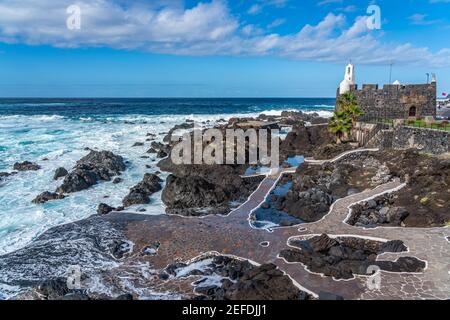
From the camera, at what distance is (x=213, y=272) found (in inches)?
514

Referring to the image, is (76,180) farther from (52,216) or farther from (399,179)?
(399,179)

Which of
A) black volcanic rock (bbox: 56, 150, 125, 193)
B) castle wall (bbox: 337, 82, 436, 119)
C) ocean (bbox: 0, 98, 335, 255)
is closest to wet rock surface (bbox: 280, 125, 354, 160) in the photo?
castle wall (bbox: 337, 82, 436, 119)

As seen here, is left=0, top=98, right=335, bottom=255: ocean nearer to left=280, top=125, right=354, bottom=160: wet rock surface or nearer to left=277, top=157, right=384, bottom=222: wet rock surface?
left=277, top=157, right=384, bottom=222: wet rock surface

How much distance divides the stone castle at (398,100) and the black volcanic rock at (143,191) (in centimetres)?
2141

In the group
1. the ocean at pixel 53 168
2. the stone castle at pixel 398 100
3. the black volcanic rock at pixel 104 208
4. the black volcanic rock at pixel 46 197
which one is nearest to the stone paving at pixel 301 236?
the black volcanic rock at pixel 104 208

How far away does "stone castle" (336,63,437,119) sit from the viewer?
1265 inches

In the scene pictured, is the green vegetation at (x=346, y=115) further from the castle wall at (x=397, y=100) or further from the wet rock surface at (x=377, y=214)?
the wet rock surface at (x=377, y=214)

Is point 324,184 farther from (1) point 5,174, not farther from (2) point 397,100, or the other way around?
(1) point 5,174

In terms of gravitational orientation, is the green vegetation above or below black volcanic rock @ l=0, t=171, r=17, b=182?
above

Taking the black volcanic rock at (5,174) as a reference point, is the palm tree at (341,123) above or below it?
above

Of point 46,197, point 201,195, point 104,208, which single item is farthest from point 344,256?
point 46,197

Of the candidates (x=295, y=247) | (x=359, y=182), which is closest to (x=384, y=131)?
(x=359, y=182)

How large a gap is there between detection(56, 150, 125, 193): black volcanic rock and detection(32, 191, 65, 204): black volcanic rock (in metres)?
1.06

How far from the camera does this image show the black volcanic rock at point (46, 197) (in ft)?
71.7
